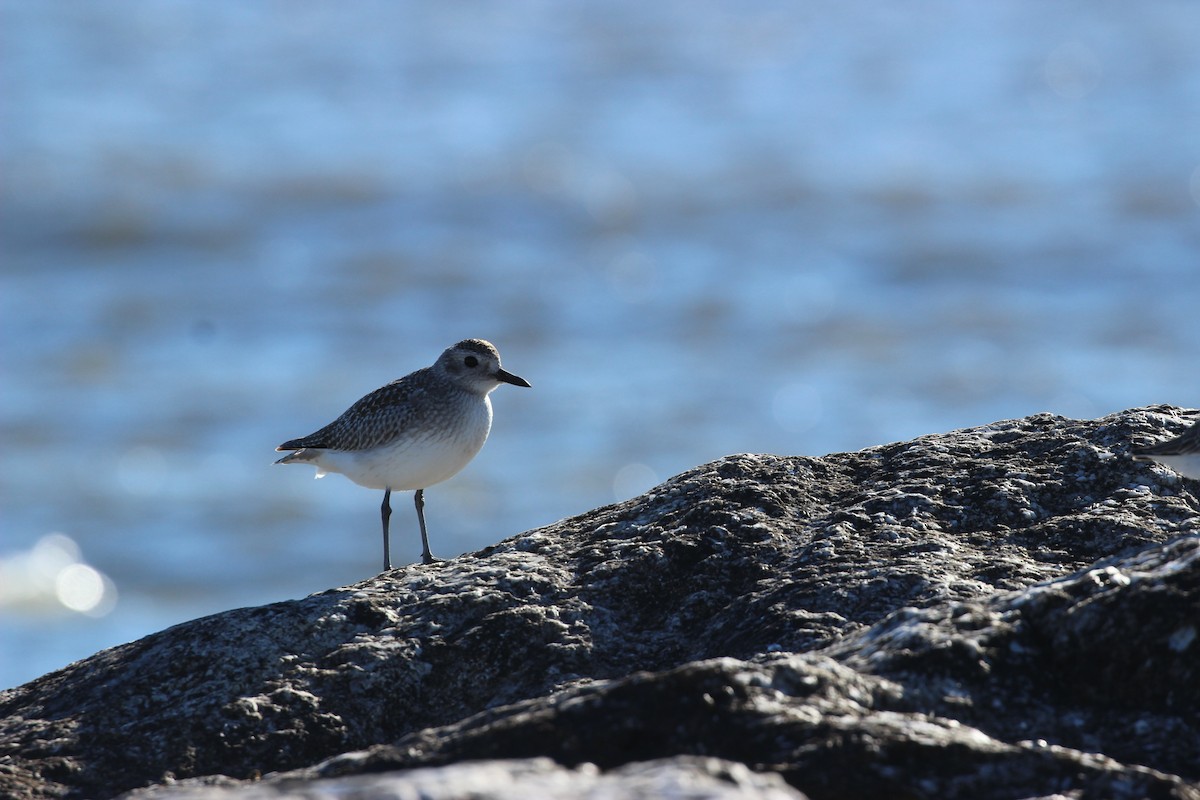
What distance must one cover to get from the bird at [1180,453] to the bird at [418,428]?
4.86m

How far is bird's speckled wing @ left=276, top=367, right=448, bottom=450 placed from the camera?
10.1 meters

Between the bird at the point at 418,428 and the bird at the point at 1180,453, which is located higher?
the bird at the point at 418,428

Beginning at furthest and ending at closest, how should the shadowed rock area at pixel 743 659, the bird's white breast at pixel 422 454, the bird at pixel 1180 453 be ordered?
1. the bird's white breast at pixel 422 454
2. the bird at pixel 1180 453
3. the shadowed rock area at pixel 743 659

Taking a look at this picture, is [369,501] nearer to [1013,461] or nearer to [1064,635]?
[1013,461]

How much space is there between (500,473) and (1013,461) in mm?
15148

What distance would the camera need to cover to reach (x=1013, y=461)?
6.69 meters

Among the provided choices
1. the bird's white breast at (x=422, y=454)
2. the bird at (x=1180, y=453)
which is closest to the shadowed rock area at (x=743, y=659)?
the bird at (x=1180, y=453)

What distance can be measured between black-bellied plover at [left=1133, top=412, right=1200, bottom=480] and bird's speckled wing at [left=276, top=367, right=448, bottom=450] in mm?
5037

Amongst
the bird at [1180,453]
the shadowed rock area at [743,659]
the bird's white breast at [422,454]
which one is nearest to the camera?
the shadowed rock area at [743,659]

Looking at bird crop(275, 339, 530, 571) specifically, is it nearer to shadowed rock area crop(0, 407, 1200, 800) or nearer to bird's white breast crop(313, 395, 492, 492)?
bird's white breast crop(313, 395, 492, 492)

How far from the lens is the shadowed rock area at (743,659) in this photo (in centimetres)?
399

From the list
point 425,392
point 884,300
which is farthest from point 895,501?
point 884,300

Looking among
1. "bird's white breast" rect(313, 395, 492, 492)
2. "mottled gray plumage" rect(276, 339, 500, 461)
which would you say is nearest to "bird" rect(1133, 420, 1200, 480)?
"bird's white breast" rect(313, 395, 492, 492)

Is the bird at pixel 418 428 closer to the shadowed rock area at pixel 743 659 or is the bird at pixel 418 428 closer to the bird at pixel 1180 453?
the shadowed rock area at pixel 743 659
